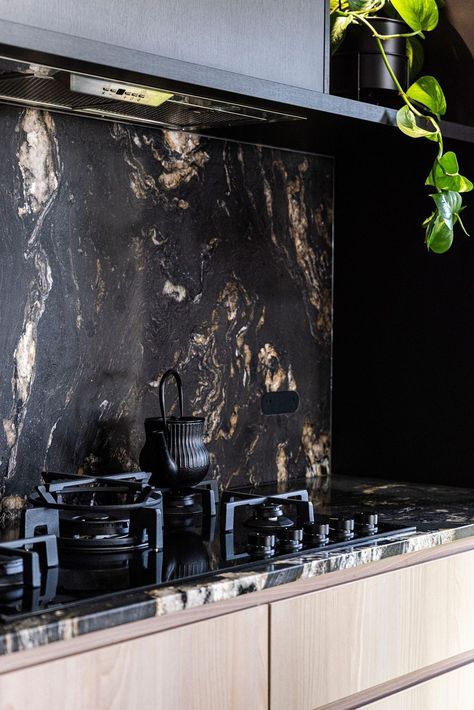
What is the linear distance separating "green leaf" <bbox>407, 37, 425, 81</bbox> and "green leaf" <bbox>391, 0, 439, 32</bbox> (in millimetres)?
95

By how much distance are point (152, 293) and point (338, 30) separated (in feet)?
2.25

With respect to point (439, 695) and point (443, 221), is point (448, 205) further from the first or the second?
point (439, 695)

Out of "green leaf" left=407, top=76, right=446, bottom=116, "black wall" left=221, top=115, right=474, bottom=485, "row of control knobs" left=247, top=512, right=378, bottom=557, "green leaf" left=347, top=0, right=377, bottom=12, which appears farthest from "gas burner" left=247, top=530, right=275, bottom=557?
"green leaf" left=347, top=0, right=377, bottom=12

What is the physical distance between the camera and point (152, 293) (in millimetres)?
2252

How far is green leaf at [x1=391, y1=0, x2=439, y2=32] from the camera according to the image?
7.26 ft

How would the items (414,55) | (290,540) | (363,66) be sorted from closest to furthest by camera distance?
(290,540), (363,66), (414,55)

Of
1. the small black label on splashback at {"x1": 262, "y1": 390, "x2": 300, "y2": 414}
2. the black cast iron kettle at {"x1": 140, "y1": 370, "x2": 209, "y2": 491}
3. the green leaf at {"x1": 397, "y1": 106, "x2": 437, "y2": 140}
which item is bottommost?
the black cast iron kettle at {"x1": 140, "y1": 370, "x2": 209, "y2": 491}

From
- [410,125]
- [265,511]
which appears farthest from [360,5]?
[265,511]

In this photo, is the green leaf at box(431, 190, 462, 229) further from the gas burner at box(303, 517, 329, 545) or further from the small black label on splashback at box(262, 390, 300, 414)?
the gas burner at box(303, 517, 329, 545)

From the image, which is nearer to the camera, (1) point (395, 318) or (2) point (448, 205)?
(2) point (448, 205)

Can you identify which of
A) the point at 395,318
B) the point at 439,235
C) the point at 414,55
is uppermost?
the point at 414,55

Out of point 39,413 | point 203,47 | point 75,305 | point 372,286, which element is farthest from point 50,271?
point 372,286

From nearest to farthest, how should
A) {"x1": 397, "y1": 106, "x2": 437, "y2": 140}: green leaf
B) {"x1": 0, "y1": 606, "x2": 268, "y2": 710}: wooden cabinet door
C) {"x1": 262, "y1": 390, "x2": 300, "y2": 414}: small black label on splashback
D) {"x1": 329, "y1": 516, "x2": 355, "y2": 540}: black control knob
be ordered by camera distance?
1. {"x1": 0, "y1": 606, "x2": 268, "y2": 710}: wooden cabinet door
2. {"x1": 329, "y1": 516, "x2": 355, "y2": 540}: black control knob
3. {"x1": 397, "y1": 106, "x2": 437, "y2": 140}: green leaf
4. {"x1": 262, "y1": 390, "x2": 300, "y2": 414}: small black label on splashback

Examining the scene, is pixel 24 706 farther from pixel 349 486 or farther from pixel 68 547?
pixel 349 486
